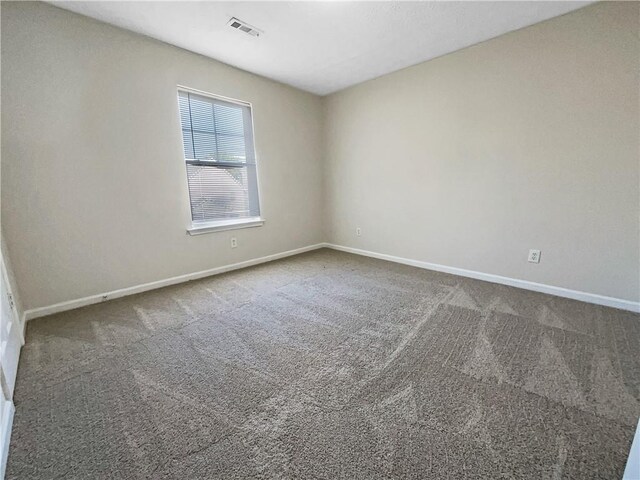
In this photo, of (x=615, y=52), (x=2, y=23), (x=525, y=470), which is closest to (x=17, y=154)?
(x=2, y=23)

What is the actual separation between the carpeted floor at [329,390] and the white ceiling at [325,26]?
237cm

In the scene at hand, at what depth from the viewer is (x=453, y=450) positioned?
1005 mm

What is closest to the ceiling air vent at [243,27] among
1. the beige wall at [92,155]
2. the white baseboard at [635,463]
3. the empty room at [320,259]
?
the empty room at [320,259]

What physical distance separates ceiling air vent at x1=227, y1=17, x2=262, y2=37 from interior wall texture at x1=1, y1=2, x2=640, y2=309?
29.2 inches

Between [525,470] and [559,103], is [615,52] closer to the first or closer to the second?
[559,103]

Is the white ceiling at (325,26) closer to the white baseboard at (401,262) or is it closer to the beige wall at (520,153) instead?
the beige wall at (520,153)

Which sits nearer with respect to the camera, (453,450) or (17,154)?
(453,450)

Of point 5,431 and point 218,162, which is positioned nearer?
point 5,431

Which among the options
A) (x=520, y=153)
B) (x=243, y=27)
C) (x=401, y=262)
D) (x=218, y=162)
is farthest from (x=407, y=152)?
(x=218, y=162)

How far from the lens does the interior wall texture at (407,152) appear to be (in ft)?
6.37

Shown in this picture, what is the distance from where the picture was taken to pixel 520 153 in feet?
7.97

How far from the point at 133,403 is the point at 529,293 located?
10.3 ft

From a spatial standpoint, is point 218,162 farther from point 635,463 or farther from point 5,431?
point 635,463

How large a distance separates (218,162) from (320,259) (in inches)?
71.4
